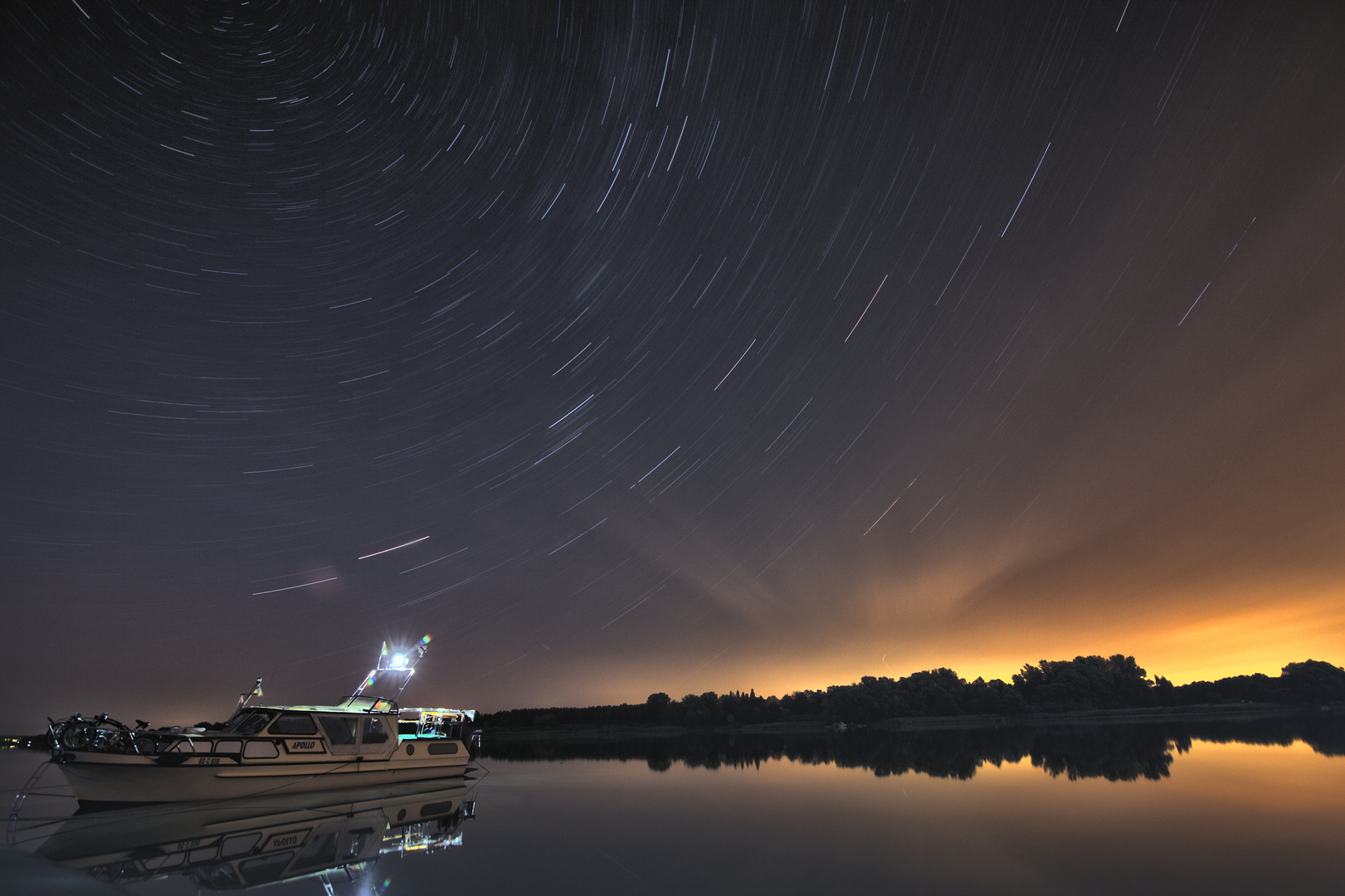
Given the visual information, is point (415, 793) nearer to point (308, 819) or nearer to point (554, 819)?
point (308, 819)

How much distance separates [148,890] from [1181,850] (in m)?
16.8

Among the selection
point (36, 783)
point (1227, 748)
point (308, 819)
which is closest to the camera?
point (308, 819)

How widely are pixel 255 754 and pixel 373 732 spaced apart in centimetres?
440

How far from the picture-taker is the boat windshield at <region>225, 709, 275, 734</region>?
801 inches

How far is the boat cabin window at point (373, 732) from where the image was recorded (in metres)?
22.7

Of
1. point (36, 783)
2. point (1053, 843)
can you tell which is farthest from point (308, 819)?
point (36, 783)

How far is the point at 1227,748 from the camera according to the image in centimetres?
3300

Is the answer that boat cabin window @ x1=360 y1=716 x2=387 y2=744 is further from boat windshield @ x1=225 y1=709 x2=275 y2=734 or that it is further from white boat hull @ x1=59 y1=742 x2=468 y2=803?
boat windshield @ x1=225 y1=709 x2=275 y2=734

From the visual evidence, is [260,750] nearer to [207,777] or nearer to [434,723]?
[207,777]

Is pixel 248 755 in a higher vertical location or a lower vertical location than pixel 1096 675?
lower

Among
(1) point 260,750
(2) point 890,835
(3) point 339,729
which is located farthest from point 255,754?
(2) point 890,835

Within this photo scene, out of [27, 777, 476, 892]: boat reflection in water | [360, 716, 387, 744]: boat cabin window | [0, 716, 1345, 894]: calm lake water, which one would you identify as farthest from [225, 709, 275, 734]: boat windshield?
[0, 716, 1345, 894]: calm lake water

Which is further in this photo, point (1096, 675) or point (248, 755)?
point (1096, 675)

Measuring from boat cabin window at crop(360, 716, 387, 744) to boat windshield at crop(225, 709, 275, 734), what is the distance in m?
3.34
